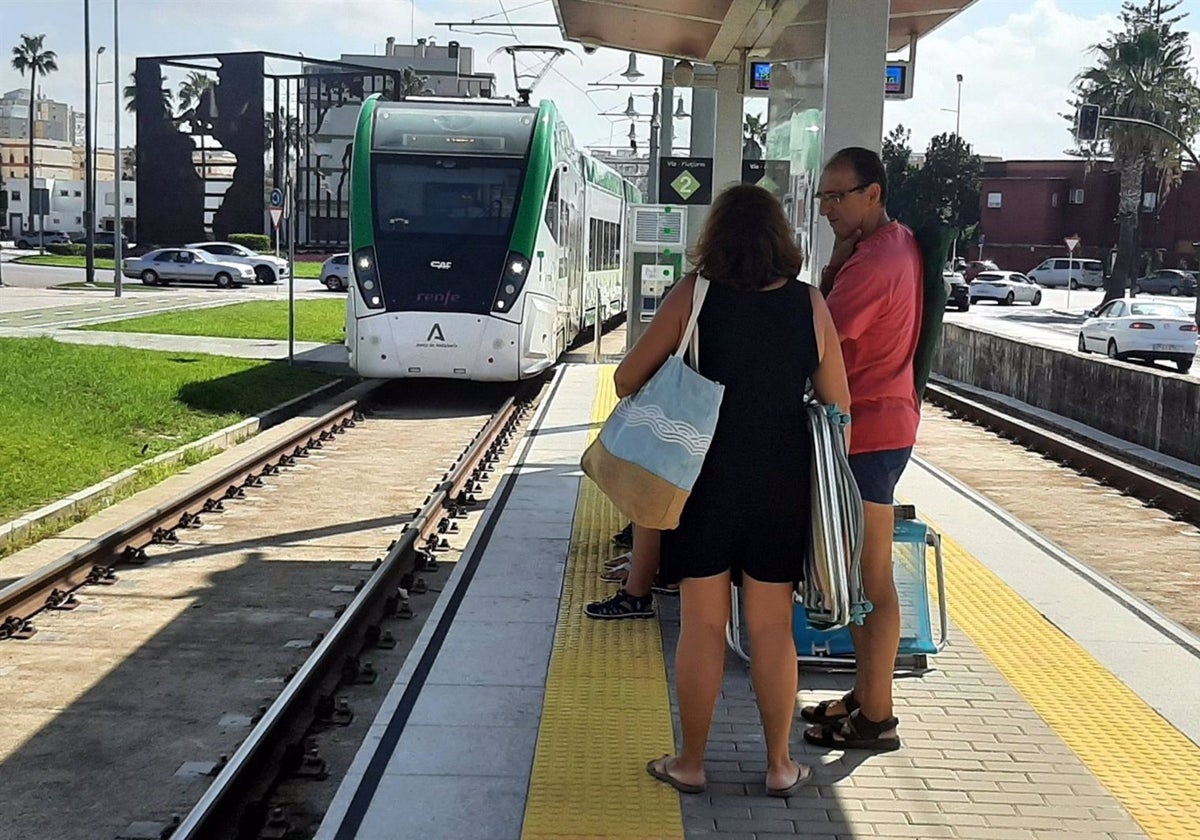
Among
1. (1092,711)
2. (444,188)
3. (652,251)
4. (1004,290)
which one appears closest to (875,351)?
(1092,711)

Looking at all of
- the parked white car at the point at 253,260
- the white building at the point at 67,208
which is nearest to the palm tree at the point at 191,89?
the white building at the point at 67,208

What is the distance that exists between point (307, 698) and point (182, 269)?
155 ft

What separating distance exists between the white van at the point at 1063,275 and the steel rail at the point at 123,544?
69.2m

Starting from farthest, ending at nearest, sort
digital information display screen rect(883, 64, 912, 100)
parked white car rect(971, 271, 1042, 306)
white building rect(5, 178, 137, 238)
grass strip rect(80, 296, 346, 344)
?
white building rect(5, 178, 137, 238) < parked white car rect(971, 271, 1042, 306) < grass strip rect(80, 296, 346, 344) < digital information display screen rect(883, 64, 912, 100)

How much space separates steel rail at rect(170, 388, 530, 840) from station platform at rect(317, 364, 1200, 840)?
56 cm

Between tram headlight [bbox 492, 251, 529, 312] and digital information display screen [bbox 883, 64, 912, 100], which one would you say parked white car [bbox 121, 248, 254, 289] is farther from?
digital information display screen [bbox 883, 64, 912, 100]

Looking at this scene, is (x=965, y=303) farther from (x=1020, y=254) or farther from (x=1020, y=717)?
(x=1020, y=717)

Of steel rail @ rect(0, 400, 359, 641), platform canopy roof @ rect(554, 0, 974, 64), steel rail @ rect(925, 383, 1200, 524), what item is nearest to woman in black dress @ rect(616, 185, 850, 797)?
platform canopy roof @ rect(554, 0, 974, 64)

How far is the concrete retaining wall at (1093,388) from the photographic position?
14.8m

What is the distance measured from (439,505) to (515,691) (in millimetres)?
5557

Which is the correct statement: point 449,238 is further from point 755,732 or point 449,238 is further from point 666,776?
point 666,776

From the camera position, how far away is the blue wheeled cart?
5773mm

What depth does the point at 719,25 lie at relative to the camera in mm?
12023

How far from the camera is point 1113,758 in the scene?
5.07 metres
